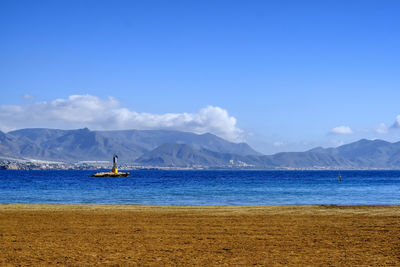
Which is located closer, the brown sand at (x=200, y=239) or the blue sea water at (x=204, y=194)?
the brown sand at (x=200, y=239)

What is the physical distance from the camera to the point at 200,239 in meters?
19.0

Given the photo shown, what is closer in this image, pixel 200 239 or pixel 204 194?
pixel 200 239

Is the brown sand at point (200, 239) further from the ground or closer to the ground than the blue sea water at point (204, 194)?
further from the ground

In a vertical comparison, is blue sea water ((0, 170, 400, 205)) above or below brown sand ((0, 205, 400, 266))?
below

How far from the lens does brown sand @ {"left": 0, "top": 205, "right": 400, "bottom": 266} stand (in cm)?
1496

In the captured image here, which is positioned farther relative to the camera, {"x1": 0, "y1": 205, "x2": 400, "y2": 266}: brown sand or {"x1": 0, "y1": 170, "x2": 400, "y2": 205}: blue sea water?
{"x1": 0, "y1": 170, "x2": 400, "y2": 205}: blue sea water

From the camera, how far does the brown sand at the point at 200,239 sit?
15.0 metres

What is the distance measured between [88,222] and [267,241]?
10566 millimetres

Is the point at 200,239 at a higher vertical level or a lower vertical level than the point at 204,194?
higher

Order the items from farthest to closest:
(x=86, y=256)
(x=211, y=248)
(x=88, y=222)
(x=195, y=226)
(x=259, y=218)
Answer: (x=259, y=218)
(x=88, y=222)
(x=195, y=226)
(x=211, y=248)
(x=86, y=256)

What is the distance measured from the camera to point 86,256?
15.4 metres

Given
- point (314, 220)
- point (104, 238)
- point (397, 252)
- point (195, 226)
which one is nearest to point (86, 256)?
point (104, 238)

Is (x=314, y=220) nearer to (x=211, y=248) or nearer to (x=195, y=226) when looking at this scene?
(x=195, y=226)

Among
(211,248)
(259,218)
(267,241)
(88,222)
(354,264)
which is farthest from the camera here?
(259,218)
